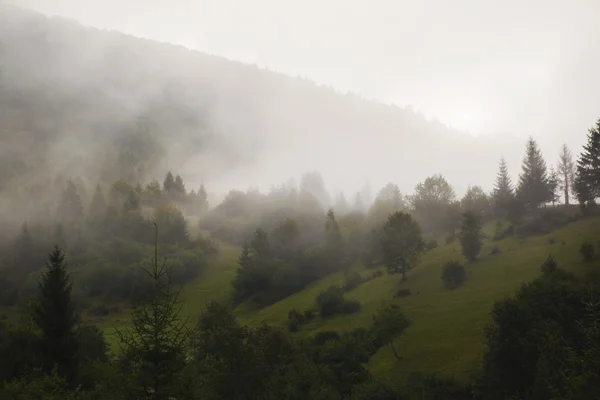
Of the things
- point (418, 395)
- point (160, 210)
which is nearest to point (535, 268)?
point (418, 395)

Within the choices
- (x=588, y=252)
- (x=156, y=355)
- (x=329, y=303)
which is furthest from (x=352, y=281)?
(x=156, y=355)

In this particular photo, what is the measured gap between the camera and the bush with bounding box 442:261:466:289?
3014 inches

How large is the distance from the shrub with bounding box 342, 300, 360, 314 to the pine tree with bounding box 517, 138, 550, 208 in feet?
201

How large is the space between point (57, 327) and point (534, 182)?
390 ft

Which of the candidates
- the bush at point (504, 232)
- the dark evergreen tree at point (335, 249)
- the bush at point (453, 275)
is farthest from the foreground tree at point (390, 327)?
the dark evergreen tree at point (335, 249)

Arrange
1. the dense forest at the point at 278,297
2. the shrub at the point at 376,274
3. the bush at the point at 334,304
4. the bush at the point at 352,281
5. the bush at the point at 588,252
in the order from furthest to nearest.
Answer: the shrub at the point at 376,274
the bush at the point at 352,281
the bush at the point at 334,304
the bush at the point at 588,252
the dense forest at the point at 278,297

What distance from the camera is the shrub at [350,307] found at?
82.5 meters

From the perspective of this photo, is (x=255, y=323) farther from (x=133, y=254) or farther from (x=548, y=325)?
(x=133, y=254)

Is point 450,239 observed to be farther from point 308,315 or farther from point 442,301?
point 308,315

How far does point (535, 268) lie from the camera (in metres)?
70.9

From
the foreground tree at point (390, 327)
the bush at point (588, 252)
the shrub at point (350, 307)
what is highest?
the bush at point (588, 252)

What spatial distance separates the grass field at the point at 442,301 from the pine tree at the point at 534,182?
15.3 m

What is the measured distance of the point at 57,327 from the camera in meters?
43.0

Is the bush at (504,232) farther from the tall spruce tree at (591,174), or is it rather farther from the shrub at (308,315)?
the shrub at (308,315)
